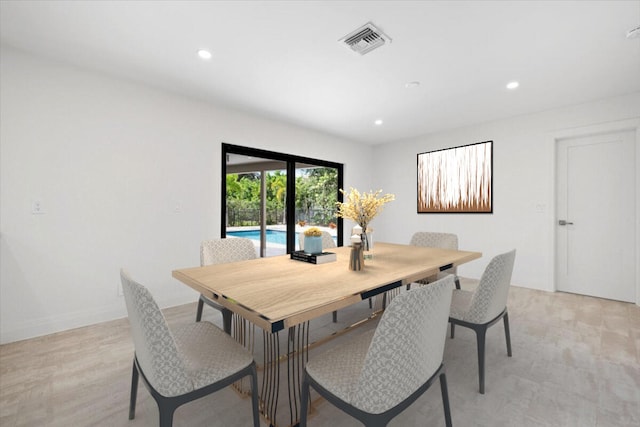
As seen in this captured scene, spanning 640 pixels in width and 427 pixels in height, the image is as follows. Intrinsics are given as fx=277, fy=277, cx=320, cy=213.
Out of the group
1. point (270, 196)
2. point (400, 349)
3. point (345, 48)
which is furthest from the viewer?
point (270, 196)

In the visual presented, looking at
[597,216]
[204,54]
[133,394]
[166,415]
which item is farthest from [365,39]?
[597,216]

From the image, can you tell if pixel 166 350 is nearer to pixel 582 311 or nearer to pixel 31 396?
pixel 31 396

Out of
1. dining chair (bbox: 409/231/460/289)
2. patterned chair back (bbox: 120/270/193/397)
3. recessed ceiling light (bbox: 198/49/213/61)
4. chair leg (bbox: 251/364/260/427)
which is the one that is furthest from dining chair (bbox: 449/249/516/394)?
recessed ceiling light (bbox: 198/49/213/61)

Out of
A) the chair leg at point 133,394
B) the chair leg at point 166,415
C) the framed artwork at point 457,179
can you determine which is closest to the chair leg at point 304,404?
the chair leg at point 166,415

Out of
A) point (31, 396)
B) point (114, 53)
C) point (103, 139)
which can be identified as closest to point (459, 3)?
point (114, 53)

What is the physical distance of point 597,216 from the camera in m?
3.60

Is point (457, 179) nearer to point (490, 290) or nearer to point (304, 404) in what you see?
point (490, 290)

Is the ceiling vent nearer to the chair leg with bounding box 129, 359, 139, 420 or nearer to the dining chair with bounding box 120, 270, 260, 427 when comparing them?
the dining chair with bounding box 120, 270, 260, 427

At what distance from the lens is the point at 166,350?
3.36 ft

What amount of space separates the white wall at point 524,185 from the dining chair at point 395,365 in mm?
3750

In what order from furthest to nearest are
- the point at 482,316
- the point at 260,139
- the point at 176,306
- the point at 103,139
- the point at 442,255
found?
the point at 260,139, the point at 176,306, the point at 103,139, the point at 442,255, the point at 482,316

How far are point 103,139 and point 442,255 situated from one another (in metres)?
3.43

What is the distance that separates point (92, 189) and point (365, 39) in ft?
9.54

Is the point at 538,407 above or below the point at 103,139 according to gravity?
below
